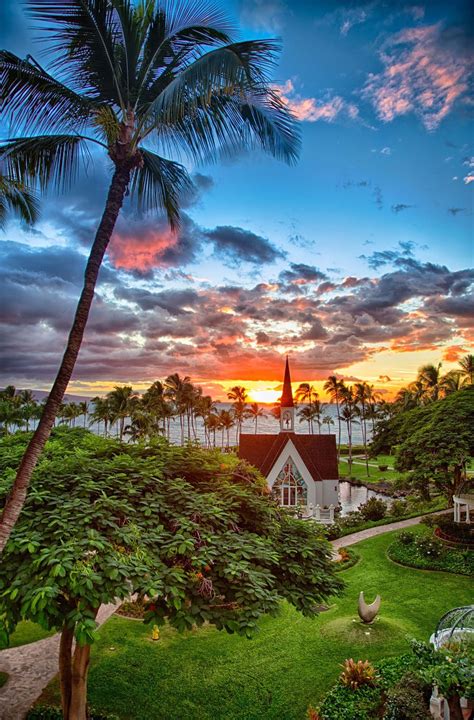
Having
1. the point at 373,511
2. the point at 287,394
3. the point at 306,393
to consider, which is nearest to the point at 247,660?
the point at 373,511

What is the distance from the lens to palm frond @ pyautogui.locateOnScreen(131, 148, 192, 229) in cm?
1001

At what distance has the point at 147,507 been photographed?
337 inches

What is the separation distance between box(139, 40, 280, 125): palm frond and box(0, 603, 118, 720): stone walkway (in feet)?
40.7

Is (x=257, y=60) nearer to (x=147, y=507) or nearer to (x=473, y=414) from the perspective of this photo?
(x=147, y=507)

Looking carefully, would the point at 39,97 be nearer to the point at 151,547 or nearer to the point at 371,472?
the point at 151,547

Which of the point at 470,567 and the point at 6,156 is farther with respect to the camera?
the point at 470,567

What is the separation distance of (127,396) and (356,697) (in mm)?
46435

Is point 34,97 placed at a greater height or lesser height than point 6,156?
greater

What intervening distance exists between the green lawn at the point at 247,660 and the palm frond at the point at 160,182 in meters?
9.87

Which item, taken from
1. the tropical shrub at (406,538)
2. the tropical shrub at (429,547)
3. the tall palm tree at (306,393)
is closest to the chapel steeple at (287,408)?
the tropical shrub at (406,538)

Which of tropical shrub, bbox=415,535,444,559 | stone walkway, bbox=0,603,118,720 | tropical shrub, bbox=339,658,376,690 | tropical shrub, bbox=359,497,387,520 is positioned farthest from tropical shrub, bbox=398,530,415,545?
stone walkway, bbox=0,603,118,720

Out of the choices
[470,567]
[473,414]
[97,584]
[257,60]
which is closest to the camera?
[97,584]

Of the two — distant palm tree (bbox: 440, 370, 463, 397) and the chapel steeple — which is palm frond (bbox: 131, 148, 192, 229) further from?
distant palm tree (bbox: 440, 370, 463, 397)

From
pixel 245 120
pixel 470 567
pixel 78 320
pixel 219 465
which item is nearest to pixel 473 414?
pixel 470 567
